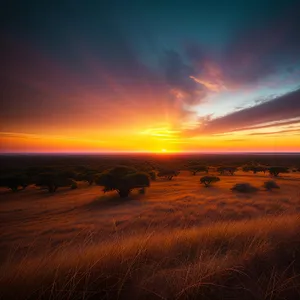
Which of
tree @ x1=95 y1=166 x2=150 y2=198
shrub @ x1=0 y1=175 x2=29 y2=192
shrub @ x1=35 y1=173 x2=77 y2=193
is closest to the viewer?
tree @ x1=95 y1=166 x2=150 y2=198

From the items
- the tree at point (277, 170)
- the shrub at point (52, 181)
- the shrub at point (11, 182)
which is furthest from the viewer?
the tree at point (277, 170)

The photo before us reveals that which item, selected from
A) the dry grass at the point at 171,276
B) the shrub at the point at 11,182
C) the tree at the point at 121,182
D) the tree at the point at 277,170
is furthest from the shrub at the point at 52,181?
the tree at the point at 277,170

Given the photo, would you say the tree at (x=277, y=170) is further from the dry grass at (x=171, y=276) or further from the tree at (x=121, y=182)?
the dry grass at (x=171, y=276)

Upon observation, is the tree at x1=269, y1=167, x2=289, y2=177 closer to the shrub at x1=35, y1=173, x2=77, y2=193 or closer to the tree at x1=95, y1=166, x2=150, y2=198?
the tree at x1=95, y1=166, x2=150, y2=198

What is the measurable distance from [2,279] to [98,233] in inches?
247

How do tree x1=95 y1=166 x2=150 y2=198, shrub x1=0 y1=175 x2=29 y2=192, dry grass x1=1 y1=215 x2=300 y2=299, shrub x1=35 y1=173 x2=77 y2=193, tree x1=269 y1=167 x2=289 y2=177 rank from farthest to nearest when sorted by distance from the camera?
tree x1=269 y1=167 x2=289 y2=177 < shrub x1=0 y1=175 x2=29 y2=192 < shrub x1=35 y1=173 x2=77 y2=193 < tree x1=95 y1=166 x2=150 y2=198 < dry grass x1=1 y1=215 x2=300 y2=299

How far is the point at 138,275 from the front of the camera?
93.1 inches

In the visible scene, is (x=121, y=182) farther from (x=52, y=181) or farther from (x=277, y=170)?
(x=277, y=170)

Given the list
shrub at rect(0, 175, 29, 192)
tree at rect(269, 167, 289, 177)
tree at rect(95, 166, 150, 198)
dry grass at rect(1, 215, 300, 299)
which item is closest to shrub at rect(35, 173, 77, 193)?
shrub at rect(0, 175, 29, 192)

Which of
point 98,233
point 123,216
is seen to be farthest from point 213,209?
point 98,233

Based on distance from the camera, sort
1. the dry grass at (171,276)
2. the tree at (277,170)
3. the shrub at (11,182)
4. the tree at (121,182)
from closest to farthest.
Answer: the dry grass at (171,276) → the tree at (121,182) → the shrub at (11,182) → the tree at (277,170)

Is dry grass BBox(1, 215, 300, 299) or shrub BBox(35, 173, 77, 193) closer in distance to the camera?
dry grass BBox(1, 215, 300, 299)

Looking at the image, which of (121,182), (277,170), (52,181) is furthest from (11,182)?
(277,170)

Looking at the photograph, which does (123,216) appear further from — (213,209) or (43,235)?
(213,209)
